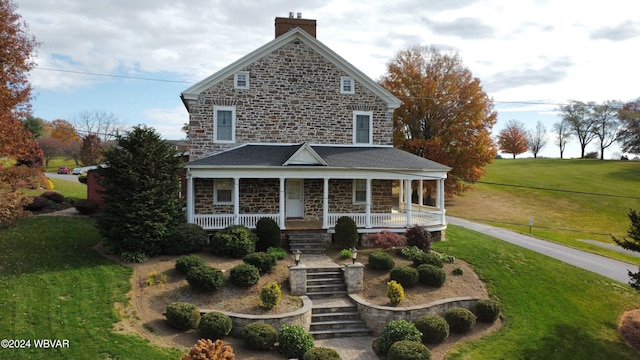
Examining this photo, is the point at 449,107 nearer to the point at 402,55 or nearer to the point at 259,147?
the point at 402,55

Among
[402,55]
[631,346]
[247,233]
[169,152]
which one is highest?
[402,55]

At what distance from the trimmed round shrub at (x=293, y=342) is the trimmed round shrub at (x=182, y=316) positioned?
2815 millimetres

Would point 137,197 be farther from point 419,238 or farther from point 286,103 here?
point 419,238

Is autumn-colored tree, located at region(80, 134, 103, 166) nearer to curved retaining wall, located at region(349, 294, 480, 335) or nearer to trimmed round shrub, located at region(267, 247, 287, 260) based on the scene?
trimmed round shrub, located at region(267, 247, 287, 260)

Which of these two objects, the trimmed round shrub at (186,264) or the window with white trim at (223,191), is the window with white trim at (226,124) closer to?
the window with white trim at (223,191)

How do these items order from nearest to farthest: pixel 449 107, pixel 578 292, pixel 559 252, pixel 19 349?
pixel 19 349, pixel 578 292, pixel 559 252, pixel 449 107

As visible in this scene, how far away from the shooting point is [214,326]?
1355 cm

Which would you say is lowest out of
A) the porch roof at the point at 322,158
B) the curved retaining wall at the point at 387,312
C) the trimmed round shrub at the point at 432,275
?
the curved retaining wall at the point at 387,312

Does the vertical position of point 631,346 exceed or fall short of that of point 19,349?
it falls short

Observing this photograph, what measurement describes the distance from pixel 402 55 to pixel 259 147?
20547mm

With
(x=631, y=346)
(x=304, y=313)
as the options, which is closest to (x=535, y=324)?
(x=631, y=346)

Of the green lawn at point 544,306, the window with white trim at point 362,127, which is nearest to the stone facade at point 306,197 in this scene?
the window with white trim at point 362,127

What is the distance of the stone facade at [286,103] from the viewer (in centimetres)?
2341

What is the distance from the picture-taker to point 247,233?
63.9ft
